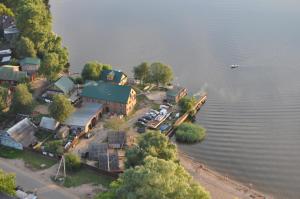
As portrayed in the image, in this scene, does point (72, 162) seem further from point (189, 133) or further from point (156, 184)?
point (189, 133)

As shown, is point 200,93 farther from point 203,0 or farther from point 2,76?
point 203,0

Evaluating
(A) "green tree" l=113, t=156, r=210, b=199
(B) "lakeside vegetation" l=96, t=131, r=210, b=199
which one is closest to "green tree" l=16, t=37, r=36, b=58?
(B) "lakeside vegetation" l=96, t=131, r=210, b=199

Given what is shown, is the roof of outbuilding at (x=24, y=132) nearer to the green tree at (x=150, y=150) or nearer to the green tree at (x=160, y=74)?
the green tree at (x=150, y=150)

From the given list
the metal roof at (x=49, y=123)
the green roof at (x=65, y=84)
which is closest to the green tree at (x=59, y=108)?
the metal roof at (x=49, y=123)

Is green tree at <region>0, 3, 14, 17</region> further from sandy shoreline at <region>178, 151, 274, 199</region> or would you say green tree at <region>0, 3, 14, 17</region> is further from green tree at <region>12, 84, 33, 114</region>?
sandy shoreline at <region>178, 151, 274, 199</region>

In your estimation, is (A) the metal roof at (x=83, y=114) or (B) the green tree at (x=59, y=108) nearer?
(B) the green tree at (x=59, y=108)
